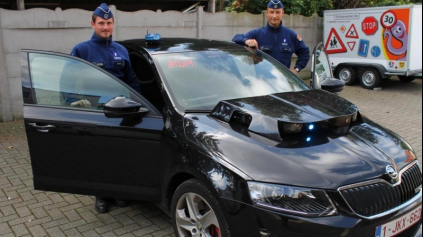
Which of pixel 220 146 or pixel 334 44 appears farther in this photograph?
pixel 334 44

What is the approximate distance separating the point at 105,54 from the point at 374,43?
31.1 feet

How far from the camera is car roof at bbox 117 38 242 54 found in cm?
368

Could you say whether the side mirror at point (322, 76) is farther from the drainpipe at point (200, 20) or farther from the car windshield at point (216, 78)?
the drainpipe at point (200, 20)

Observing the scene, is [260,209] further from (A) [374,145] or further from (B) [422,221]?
(B) [422,221]

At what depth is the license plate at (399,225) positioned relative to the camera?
243 cm

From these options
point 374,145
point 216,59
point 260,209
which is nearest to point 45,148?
point 216,59

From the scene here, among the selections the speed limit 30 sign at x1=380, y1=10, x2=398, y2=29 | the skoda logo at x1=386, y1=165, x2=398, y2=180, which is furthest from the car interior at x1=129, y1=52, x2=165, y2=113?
the speed limit 30 sign at x1=380, y1=10, x2=398, y2=29

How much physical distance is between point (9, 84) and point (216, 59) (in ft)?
16.5

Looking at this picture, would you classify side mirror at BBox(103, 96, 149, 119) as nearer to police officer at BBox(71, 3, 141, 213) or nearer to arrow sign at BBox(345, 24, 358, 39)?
police officer at BBox(71, 3, 141, 213)

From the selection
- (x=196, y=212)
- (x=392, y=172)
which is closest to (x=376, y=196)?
(x=392, y=172)

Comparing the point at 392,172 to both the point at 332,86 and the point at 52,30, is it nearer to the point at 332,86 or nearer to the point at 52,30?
the point at 332,86

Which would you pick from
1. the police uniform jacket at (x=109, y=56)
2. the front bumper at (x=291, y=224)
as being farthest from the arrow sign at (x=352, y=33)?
the front bumper at (x=291, y=224)

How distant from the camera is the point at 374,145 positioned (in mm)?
2840

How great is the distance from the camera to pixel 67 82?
3.48 m
